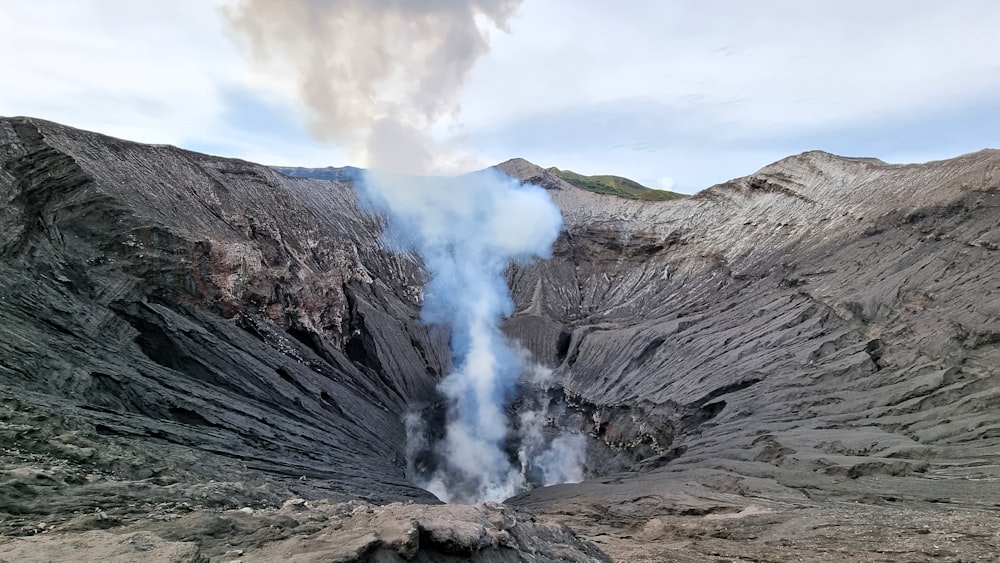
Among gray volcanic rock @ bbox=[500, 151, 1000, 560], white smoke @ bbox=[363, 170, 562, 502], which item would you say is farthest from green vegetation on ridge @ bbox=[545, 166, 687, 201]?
gray volcanic rock @ bbox=[500, 151, 1000, 560]

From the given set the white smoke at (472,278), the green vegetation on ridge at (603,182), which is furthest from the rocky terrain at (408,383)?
the green vegetation on ridge at (603,182)

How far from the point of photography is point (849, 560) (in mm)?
11305

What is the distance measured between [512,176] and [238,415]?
48.4 meters

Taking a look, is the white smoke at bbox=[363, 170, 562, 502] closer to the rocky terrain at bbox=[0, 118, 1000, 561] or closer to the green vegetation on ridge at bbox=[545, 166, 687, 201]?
the rocky terrain at bbox=[0, 118, 1000, 561]

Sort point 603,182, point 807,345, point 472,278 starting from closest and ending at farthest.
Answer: point 807,345 < point 472,278 < point 603,182

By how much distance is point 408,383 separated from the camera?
3095 cm

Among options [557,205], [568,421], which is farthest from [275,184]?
[557,205]

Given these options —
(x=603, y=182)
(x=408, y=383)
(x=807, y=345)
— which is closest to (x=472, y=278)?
(x=408, y=383)

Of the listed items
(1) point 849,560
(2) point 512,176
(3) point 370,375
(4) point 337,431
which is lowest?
(1) point 849,560

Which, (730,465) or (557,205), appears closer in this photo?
(730,465)

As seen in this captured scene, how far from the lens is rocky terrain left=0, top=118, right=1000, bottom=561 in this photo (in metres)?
9.62

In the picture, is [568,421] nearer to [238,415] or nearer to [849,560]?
[238,415]

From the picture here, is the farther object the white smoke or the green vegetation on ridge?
the green vegetation on ridge

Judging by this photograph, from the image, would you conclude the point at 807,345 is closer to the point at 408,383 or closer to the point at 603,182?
the point at 408,383
